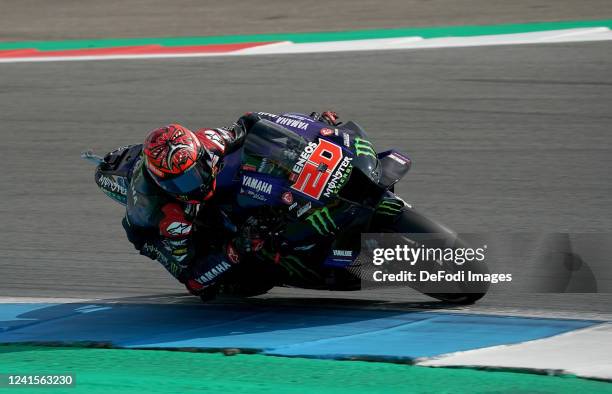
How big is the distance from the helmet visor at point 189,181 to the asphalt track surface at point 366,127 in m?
1.24

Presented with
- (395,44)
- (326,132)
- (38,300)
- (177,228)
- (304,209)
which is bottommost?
(38,300)

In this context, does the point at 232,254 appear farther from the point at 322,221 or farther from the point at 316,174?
the point at 316,174

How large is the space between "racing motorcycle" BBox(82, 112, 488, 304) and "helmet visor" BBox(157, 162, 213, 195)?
0.22m

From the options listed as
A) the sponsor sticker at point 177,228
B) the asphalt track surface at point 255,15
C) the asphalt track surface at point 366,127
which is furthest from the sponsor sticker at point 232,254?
the asphalt track surface at point 255,15

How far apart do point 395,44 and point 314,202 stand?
8.42 m

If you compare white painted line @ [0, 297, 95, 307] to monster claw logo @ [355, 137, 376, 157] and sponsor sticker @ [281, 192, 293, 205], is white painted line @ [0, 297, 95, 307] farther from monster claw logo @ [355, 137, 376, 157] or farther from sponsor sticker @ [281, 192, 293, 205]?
monster claw logo @ [355, 137, 376, 157]

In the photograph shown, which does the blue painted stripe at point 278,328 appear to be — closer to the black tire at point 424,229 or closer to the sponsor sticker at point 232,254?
the black tire at point 424,229

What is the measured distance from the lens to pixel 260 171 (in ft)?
18.5

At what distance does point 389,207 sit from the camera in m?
5.79

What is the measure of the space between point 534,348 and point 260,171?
5.44 feet

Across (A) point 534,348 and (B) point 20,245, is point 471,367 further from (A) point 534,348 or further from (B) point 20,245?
(B) point 20,245

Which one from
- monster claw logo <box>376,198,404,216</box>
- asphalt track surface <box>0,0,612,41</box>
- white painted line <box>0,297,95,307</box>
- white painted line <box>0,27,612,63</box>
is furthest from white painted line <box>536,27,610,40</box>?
white painted line <box>0,297,95,307</box>

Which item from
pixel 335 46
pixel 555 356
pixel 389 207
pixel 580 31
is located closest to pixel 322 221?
pixel 389 207

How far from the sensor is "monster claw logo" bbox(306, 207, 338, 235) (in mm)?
5613
